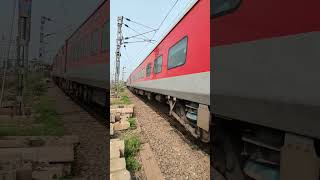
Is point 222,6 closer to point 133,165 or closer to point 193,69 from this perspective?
point 193,69

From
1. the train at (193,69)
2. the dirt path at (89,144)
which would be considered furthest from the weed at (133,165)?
the train at (193,69)

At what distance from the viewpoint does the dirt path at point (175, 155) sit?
5.41 m

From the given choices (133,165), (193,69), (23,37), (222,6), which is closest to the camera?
(222,6)

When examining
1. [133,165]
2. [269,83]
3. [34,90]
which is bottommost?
[133,165]

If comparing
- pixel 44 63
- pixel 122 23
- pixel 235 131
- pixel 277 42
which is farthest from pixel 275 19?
pixel 44 63

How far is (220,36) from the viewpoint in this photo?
3.85 metres

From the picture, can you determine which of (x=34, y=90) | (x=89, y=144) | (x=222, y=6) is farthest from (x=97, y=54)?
(x=34, y=90)

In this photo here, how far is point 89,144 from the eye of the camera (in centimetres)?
747

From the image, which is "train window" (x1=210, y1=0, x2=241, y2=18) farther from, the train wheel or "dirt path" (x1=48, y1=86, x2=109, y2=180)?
"dirt path" (x1=48, y1=86, x2=109, y2=180)

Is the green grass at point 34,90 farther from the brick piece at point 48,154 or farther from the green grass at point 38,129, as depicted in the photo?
the brick piece at point 48,154

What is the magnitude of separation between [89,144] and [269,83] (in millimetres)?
5150

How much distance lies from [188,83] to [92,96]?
4882 mm

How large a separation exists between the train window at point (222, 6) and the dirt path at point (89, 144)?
2.57 m

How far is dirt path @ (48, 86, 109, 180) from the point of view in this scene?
18.5 feet
